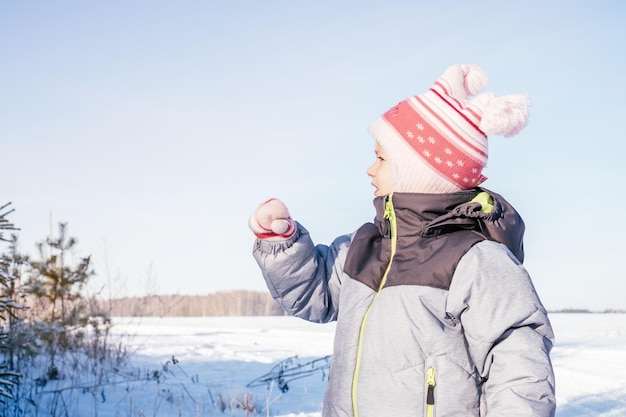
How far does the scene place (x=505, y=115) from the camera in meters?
2.56

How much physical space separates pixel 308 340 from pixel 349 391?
1147 centimetres

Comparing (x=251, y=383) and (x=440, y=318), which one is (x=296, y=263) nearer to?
(x=440, y=318)

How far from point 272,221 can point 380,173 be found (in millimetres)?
493

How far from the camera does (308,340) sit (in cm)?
1370

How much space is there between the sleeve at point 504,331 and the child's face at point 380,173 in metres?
0.50

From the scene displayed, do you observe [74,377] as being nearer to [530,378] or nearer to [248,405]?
[248,405]

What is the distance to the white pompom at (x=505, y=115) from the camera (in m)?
2.56

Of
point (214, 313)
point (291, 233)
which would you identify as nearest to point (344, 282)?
point (291, 233)

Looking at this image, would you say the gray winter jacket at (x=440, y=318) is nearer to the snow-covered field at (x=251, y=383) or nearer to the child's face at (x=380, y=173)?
the child's face at (x=380, y=173)

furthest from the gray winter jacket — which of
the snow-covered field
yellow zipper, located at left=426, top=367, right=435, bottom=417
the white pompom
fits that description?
the snow-covered field

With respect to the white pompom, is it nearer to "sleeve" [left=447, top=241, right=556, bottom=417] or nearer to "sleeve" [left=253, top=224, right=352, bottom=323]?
"sleeve" [left=447, top=241, right=556, bottom=417]

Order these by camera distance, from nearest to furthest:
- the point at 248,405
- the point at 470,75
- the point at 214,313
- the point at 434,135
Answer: the point at 434,135
the point at 470,75
the point at 248,405
the point at 214,313

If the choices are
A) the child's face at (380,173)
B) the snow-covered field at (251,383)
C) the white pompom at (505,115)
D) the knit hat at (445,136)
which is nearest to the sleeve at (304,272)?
the child's face at (380,173)

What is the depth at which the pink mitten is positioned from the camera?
Answer: 262 centimetres
